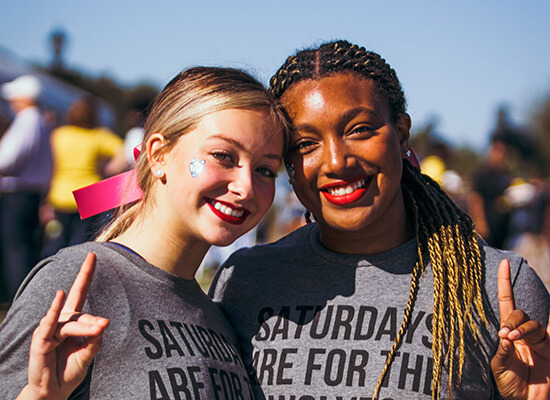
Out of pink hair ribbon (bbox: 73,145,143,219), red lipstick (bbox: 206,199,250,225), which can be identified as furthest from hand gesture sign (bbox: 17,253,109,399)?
pink hair ribbon (bbox: 73,145,143,219)

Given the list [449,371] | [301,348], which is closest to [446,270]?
[449,371]

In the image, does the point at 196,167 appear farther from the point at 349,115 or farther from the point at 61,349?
the point at 61,349

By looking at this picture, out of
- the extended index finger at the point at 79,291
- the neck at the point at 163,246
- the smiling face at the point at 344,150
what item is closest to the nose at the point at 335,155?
the smiling face at the point at 344,150

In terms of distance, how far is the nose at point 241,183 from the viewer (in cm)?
217

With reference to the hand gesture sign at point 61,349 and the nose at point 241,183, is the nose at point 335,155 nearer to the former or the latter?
the nose at point 241,183

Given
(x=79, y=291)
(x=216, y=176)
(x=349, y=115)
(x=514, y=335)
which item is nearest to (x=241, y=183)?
(x=216, y=176)

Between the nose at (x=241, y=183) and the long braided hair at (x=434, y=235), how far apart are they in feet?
1.45

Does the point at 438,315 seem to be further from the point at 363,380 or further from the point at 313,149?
the point at 313,149

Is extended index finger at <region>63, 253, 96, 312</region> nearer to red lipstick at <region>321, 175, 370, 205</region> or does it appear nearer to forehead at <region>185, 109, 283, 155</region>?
forehead at <region>185, 109, 283, 155</region>

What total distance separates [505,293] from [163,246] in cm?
109

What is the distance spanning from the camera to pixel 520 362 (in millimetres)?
2008

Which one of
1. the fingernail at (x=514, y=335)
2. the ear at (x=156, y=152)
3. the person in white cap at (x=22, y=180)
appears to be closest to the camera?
the fingernail at (x=514, y=335)

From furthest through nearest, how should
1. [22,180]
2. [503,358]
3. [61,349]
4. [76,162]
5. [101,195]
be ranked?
[76,162]
[22,180]
[101,195]
[503,358]
[61,349]

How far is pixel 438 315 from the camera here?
86.0 inches
